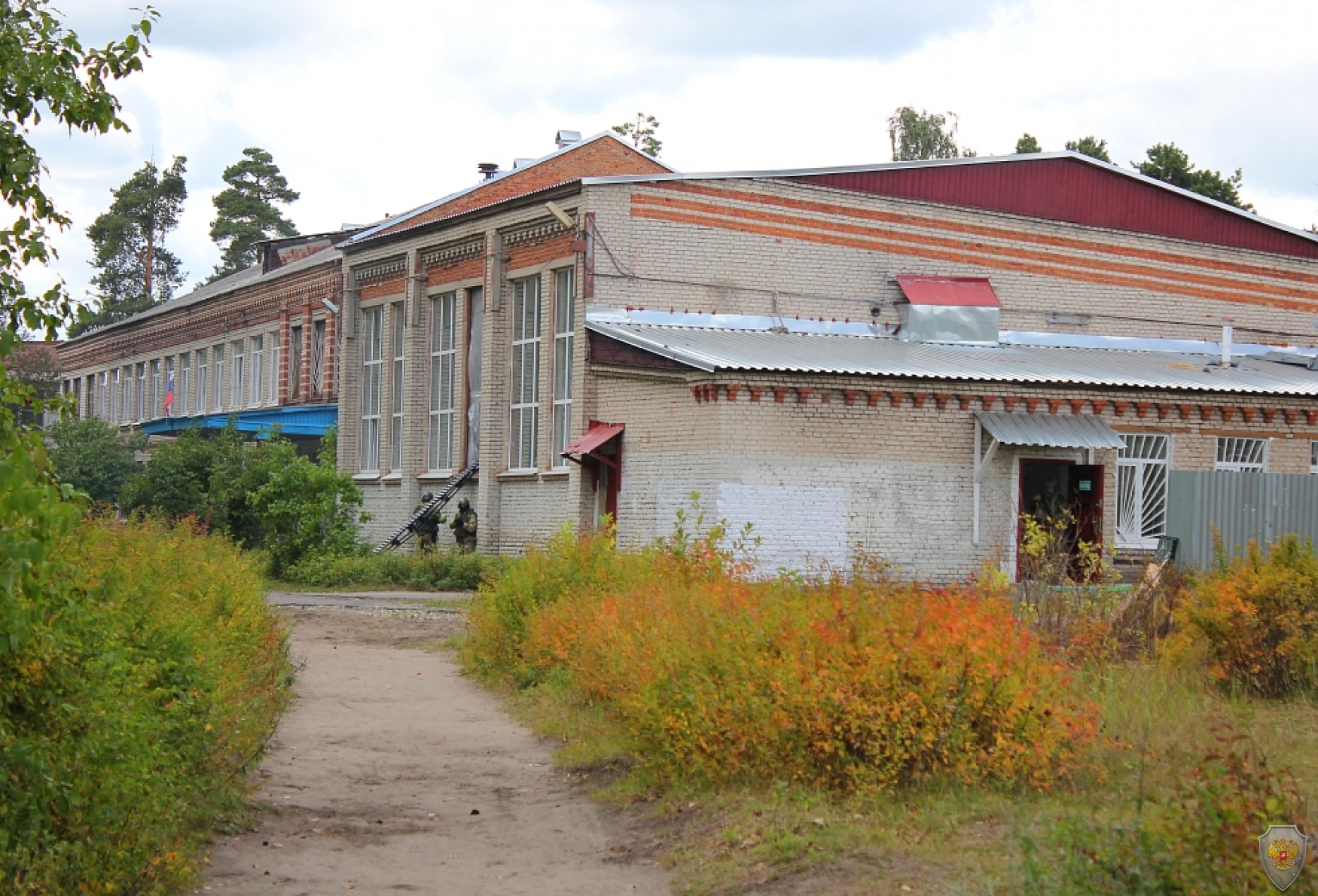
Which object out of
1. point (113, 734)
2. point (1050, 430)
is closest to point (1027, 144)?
point (1050, 430)

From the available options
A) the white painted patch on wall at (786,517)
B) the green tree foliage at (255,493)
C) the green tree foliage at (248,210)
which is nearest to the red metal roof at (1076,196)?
the white painted patch on wall at (786,517)

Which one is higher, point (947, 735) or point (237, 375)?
point (237, 375)

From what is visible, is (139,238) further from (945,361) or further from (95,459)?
(945,361)

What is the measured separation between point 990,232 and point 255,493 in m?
15.4

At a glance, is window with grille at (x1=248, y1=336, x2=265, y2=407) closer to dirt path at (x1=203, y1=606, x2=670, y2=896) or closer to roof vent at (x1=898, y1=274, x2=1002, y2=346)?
roof vent at (x1=898, y1=274, x2=1002, y2=346)

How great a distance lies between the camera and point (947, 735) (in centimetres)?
761

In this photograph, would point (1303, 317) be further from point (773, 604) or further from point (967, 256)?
point (773, 604)

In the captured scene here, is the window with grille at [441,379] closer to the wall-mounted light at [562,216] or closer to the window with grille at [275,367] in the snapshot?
the wall-mounted light at [562,216]

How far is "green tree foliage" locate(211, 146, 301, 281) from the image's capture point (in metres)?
78.6

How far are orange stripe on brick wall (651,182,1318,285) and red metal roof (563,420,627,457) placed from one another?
439cm

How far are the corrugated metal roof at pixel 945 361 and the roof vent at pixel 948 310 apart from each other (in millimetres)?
348

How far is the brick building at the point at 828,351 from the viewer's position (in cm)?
2205

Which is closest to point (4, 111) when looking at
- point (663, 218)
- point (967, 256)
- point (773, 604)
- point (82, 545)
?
point (82, 545)

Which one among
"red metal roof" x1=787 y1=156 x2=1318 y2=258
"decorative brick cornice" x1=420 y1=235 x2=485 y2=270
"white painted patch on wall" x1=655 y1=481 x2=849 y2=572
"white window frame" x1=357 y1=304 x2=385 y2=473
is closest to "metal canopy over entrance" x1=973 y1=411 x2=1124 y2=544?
"white painted patch on wall" x1=655 y1=481 x2=849 y2=572
